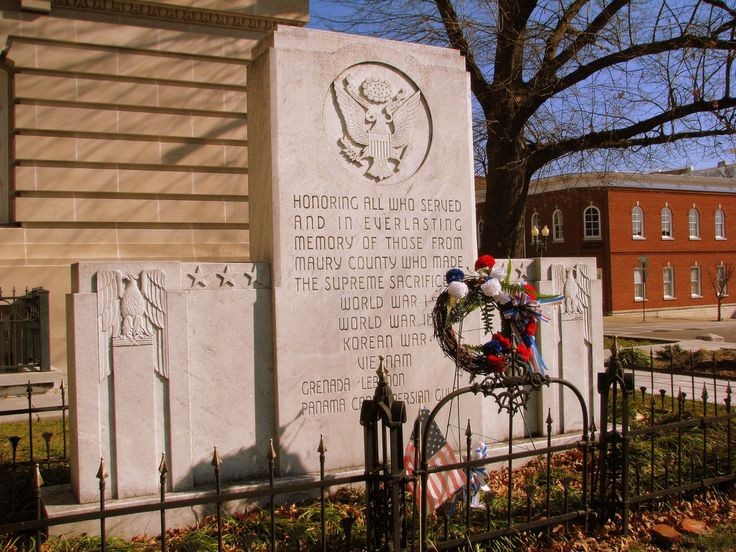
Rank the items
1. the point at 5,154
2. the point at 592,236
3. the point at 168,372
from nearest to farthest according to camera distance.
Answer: the point at 168,372 < the point at 5,154 < the point at 592,236

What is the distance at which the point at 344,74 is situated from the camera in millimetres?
6199

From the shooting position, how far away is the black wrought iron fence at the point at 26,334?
988 cm

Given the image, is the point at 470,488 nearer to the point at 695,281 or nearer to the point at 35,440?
the point at 35,440

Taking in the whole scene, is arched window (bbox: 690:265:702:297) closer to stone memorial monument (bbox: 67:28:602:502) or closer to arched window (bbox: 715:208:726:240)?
arched window (bbox: 715:208:726:240)

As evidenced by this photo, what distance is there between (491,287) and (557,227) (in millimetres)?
38537

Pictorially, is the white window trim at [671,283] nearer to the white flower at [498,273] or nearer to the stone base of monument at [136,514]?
the white flower at [498,273]

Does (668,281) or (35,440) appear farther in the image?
(668,281)

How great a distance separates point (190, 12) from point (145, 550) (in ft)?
38.0

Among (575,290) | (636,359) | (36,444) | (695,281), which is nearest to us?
(575,290)

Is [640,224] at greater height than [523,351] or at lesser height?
greater

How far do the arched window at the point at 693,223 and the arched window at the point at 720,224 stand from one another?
6.60ft

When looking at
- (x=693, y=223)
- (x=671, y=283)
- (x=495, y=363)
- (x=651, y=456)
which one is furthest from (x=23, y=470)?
(x=693, y=223)

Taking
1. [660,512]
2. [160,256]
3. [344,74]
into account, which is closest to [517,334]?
[660,512]

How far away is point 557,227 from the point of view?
4203 cm
